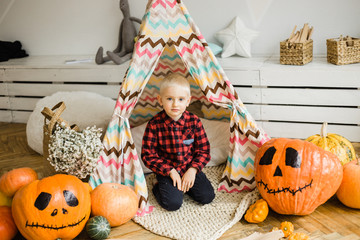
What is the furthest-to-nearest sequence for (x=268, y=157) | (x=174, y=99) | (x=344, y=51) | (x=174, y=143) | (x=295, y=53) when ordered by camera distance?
(x=295, y=53), (x=344, y=51), (x=174, y=143), (x=174, y=99), (x=268, y=157)

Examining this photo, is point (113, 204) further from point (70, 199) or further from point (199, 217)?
point (199, 217)

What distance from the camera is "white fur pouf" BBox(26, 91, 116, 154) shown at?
3.04 meters

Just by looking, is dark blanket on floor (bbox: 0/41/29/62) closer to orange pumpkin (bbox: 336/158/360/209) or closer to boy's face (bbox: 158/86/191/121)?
boy's face (bbox: 158/86/191/121)

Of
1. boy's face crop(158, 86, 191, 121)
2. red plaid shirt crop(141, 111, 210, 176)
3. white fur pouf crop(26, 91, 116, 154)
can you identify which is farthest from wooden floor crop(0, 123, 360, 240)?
white fur pouf crop(26, 91, 116, 154)

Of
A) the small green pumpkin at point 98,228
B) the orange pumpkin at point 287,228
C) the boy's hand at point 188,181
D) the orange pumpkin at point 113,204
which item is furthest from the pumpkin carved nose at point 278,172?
the small green pumpkin at point 98,228

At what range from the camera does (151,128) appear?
7.87 feet

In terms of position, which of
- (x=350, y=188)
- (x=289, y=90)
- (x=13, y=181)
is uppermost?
(x=289, y=90)

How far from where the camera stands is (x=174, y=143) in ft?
7.84

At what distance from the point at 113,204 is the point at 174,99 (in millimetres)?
643

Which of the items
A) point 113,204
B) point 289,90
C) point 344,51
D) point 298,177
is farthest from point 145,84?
point 344,51

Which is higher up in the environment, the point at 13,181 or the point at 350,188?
the point at 13,181

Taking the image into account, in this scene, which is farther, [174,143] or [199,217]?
[174,143]

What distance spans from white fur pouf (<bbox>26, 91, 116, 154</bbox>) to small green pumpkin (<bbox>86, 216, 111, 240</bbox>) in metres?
1.04

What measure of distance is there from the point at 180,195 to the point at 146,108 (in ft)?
3.08
